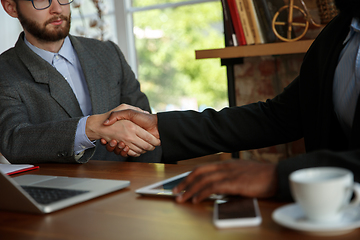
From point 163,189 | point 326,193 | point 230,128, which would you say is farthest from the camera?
point 230,128

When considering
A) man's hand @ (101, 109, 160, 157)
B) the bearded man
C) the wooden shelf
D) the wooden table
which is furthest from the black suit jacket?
the wooden shelf

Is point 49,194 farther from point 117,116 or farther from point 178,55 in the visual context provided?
point 178,55

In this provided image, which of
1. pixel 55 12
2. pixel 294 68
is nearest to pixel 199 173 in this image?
pixel 55 12

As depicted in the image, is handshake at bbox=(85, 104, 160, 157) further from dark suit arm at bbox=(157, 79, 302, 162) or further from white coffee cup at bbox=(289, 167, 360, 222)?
white coffee cup at bbox=(289, 167, 360, 222)

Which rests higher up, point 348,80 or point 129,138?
point 348,80

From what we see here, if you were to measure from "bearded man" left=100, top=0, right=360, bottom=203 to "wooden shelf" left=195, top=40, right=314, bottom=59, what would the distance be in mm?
657

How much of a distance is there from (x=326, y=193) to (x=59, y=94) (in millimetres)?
1283

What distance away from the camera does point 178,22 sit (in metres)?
3.51

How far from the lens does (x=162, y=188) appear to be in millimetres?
827

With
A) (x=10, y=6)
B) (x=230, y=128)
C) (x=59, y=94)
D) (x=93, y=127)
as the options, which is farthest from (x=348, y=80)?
(x=10, y=6)

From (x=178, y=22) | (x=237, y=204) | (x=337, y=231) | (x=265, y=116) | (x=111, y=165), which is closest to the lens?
(x=337, y=231)

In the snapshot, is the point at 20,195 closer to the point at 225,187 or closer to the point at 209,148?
the point at 225,187

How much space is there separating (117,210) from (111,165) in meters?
0.42

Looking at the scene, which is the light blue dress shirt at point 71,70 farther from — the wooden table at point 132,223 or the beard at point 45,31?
the wooden table at point 132,223
